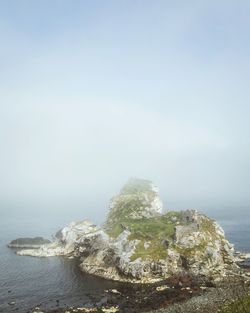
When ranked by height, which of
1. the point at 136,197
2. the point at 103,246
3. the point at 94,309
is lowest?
the point at 94,309

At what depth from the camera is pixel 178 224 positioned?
351ft

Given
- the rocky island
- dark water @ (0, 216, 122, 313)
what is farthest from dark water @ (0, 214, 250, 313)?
the rocky island

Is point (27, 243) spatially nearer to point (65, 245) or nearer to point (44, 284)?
point (65, 245)

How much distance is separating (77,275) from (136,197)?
44.3m

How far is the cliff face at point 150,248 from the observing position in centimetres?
9019

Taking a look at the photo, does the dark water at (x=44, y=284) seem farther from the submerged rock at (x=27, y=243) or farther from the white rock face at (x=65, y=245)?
the submerged rock at (x=27, y=243)

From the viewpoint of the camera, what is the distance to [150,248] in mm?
96938

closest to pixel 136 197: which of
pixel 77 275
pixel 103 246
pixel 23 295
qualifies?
pixel 103 246

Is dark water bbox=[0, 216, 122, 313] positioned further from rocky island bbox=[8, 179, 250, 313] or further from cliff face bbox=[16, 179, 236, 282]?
cliff face bbox=[16, 179, 236, 282]

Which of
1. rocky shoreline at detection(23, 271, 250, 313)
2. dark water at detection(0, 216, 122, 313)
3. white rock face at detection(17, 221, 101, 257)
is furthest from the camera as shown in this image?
white rock face at detection(17, 221, 101, 257)

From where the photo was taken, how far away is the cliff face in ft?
296

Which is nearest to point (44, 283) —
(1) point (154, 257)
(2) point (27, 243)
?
(1) point (154, 257)

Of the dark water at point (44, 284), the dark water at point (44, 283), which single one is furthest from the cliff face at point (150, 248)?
the dark water at point (44, 283)

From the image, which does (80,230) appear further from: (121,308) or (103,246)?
(121,308)
